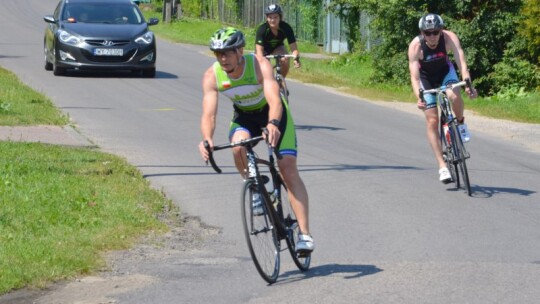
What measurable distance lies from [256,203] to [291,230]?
1.83 ft

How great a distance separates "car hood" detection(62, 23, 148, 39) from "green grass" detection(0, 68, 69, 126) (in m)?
2.82

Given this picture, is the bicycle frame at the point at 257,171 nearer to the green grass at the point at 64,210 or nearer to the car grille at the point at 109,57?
the green grass at the point at 64,210

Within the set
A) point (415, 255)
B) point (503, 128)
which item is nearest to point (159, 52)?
point (503, 128)

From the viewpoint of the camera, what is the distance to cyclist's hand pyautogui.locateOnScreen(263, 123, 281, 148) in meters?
7.40

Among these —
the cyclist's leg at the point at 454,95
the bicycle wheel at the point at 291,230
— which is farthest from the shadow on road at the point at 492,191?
the bicycle wheel at the point at 291,230

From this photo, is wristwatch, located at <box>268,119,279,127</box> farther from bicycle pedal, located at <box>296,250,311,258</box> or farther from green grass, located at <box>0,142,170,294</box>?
green grass, located at <box>0,142,170,294</box>

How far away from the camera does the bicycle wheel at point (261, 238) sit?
752cm

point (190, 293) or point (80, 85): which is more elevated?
point (190, 293)

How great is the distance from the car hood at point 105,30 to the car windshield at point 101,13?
458mm

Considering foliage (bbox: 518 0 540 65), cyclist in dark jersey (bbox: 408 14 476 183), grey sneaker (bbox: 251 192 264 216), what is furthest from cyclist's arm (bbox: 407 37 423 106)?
foliage (bbox: 518 0 540 65)

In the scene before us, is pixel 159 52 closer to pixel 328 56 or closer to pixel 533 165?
pixel 328 56

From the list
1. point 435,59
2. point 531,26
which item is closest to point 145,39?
point 531,26

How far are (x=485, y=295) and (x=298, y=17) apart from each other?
1336 inches

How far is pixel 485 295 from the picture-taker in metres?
7.38
